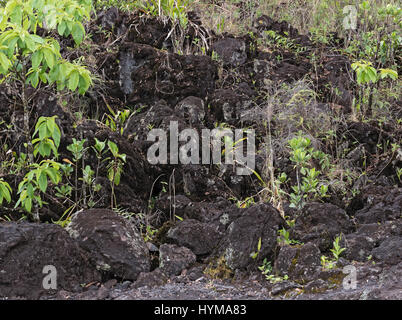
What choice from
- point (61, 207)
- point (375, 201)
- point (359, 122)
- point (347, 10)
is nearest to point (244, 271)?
point (375, 201)

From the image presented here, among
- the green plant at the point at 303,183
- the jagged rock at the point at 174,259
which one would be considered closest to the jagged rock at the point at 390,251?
the green plant at the point at 303,183

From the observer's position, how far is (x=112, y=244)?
11.2 feet

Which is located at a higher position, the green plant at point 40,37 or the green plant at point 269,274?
the green plant at point 40,37

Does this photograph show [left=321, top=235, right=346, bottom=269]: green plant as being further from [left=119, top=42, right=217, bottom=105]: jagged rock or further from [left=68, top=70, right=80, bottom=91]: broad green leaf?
[left=119, top=42, right=217, bottom=105]: jagged rock

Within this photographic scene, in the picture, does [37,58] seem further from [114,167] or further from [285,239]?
[285,239]

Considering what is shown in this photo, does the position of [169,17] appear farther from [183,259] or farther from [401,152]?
[183,259]

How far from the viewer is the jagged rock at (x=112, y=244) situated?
3.35 metres

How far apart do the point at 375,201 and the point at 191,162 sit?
162 centimetres

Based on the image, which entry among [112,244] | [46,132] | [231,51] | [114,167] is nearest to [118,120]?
[114,167]

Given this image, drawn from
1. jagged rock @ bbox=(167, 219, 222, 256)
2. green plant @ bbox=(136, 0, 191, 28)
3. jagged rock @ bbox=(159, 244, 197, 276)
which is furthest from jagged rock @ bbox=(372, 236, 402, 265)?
green plant @ bbox=(136, 0, 191, 28)

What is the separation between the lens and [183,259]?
3471mm

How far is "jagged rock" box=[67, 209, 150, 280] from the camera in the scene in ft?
11.0

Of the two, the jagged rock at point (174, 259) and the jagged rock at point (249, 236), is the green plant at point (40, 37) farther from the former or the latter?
the jagged rock at point (249, 236)

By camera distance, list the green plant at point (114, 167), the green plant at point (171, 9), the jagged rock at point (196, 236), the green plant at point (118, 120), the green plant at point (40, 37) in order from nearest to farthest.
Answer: the green plant at point (40, 37) < the jagged rock at point (196, 236) < the green plant at point (114, 167) < the green plant at point (118, 120) < the green plant at point (171, 9)
